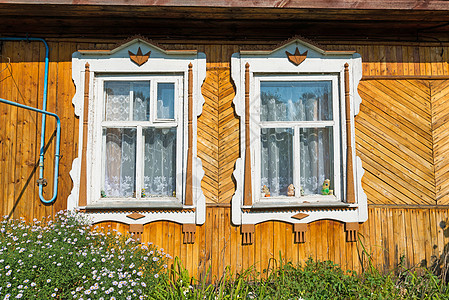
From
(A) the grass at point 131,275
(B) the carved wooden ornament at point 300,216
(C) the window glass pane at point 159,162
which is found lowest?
(A) the grass at point 131,275

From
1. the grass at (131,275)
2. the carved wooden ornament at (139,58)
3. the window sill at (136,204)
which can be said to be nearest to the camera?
the grass at (131,275)

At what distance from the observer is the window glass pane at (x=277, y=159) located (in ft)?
14.1

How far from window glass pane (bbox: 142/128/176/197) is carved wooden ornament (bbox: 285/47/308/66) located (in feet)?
5.76

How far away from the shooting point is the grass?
310 centimetres

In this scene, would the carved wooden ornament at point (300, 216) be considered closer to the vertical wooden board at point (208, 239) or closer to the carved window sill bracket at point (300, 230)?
the carved window sill bracket at point (300, 230)

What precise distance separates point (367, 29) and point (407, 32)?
0.55m

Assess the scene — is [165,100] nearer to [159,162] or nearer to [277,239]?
[159,162]

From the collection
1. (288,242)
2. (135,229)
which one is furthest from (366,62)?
(135,229)

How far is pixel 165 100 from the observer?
434 cm

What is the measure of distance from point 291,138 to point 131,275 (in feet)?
8.21

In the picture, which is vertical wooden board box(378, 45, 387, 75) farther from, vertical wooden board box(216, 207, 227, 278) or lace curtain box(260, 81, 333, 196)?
vertical wooden board box(216, 207, 227, 278)

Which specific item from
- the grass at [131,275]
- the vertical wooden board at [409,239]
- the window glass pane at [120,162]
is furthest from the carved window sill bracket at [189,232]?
the vertical wooden board at [409,239]

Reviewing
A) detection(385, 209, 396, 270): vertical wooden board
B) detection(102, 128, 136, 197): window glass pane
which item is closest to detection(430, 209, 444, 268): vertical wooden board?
detection(385, 209, 396, 270): vertical wooden board

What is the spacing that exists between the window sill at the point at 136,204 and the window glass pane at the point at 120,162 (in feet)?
0.37
